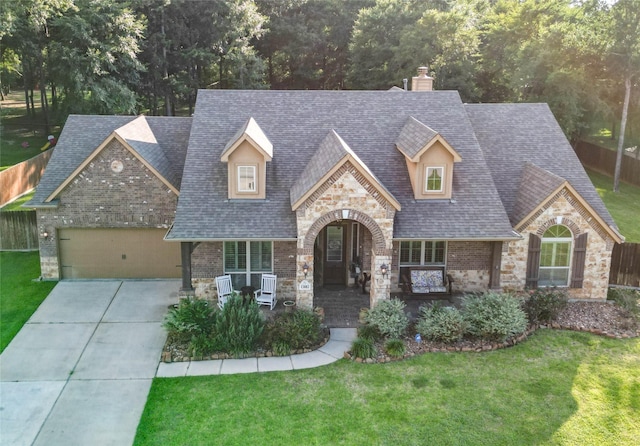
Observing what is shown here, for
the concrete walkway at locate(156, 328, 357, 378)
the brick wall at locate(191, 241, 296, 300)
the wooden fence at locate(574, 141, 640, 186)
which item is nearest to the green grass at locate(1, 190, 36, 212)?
the brick wall at locate(191, 241, 296, 300)

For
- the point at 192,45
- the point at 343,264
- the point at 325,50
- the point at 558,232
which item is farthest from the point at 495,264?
the point at 325,50

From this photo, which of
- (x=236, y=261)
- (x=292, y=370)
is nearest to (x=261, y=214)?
(x=236, y=261)

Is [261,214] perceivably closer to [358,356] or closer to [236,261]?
[236,261]

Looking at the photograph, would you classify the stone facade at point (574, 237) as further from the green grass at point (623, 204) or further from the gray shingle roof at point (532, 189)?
the green grass at point (623, 204)

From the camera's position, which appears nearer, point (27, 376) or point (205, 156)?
point (27, 376)

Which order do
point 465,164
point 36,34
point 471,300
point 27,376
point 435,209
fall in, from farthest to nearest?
point 36,34 → point 465,164 → point 435,209 → point 471,300 → point 27,376

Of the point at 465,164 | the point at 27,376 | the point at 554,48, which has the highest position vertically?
the point at 554,48

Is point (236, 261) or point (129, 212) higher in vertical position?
point (129, 212)
